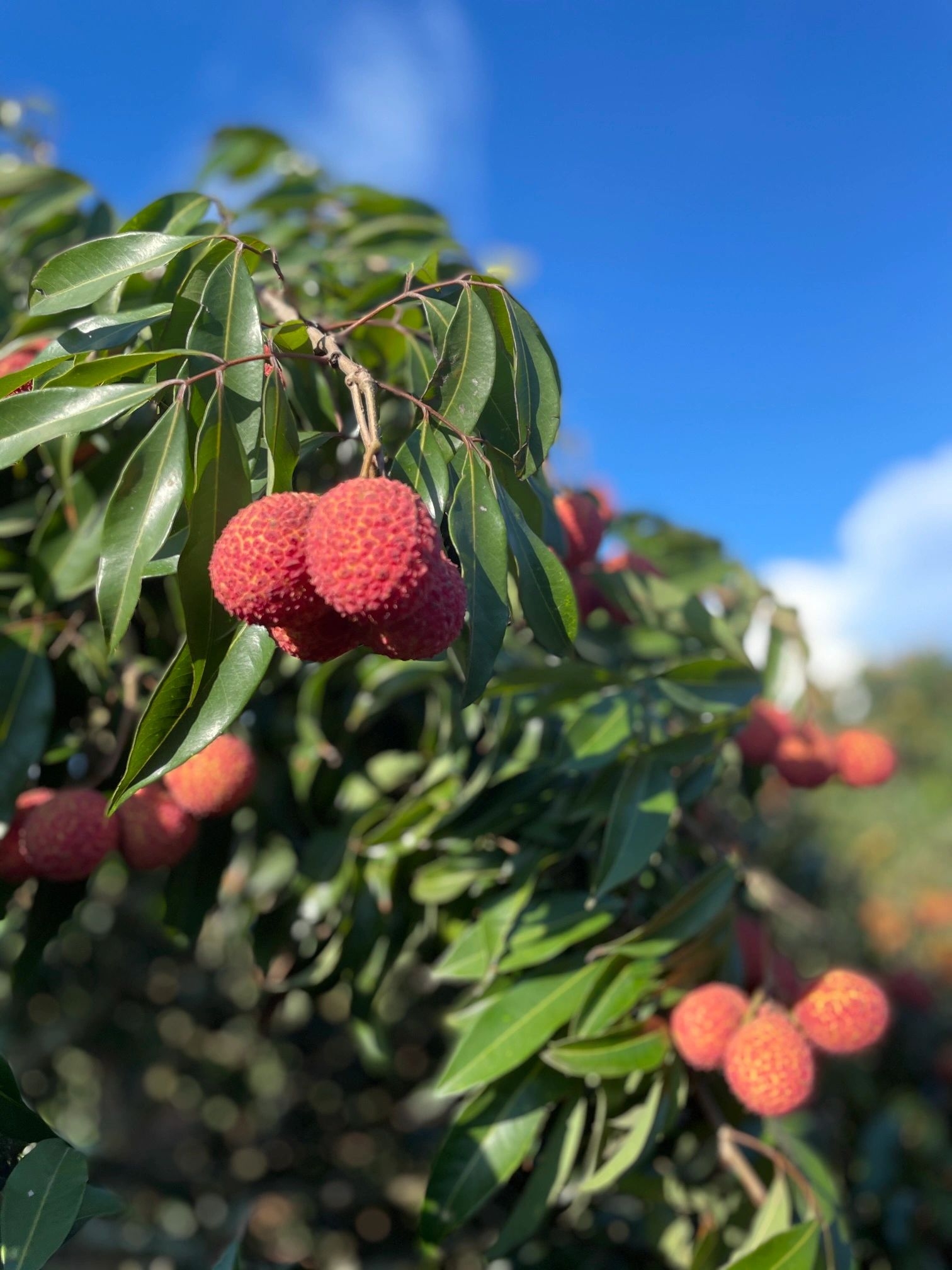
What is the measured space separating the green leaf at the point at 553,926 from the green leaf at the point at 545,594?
42cm

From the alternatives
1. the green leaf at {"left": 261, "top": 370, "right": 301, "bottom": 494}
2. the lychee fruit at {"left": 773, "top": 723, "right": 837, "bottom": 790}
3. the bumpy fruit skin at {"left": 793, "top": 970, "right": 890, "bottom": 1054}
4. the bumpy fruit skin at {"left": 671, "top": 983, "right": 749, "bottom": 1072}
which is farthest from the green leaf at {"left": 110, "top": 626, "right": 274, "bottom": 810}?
the lychee fruit at {"left": 773, "top": 723, "right": 837, "bottom": 790}

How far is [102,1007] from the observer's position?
7.94 ft

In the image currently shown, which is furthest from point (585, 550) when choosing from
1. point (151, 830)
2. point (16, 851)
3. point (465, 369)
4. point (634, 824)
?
point (16, 851)

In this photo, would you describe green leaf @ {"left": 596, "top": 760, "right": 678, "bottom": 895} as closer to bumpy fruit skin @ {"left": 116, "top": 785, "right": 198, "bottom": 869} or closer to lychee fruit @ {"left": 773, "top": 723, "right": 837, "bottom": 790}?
bumpy fruit skin @ {"left": 116, "top": 785, "right": 198, "bottom": 869}

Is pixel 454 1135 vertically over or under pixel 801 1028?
under

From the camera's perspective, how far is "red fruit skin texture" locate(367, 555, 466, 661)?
25.9 inches

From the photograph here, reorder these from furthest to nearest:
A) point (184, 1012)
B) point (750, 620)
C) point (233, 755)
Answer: point (184, 1012), point (750, 620), point (233, 755)

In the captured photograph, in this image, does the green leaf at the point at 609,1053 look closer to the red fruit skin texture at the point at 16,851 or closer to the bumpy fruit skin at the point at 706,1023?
the bumpy fruit skin at the point at 706,1023

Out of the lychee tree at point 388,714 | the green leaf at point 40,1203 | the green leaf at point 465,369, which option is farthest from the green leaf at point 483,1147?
the green leaf at point 465,369

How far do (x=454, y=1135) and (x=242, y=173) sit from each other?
155 cm

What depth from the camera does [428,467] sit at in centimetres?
74

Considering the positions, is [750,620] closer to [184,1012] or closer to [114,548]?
[114,548]

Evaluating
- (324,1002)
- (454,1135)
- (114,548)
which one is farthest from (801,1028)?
(324,1002)

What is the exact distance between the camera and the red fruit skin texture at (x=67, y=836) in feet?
3.18
